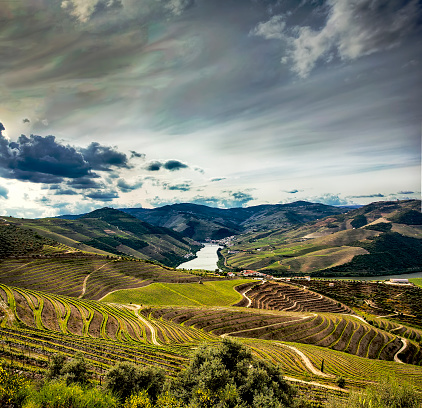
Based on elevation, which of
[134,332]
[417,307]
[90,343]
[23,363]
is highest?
[23,363]

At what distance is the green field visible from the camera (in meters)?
106

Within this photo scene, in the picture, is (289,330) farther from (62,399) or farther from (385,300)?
(385,300)

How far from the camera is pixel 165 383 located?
2781 centimetres

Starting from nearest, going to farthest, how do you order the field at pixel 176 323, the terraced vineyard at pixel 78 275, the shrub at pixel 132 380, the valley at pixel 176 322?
1. the shrub at pixel 132 380
2. the valley at pixel 176 322
3. the field at pixel 176 323
4. the terraced vineyard at pixel 78 275

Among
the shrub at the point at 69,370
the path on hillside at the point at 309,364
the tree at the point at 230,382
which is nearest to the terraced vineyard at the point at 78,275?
the shrub at the point at 69,370

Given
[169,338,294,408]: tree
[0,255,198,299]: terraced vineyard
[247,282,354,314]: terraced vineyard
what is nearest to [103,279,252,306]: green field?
[0,255,198,299]: terraced vineyard

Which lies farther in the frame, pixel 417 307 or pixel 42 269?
pixel 417 307

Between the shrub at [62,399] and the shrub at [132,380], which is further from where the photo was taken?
the shrub at [132,380]

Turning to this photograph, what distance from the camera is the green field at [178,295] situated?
106m

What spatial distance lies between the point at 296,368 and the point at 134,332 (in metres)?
42.7

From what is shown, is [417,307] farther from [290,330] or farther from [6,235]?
[6,235]

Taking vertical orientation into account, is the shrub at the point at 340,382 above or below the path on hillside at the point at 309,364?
above

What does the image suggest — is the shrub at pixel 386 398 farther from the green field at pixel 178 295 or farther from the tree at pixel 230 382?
the green field at pixel 178 295

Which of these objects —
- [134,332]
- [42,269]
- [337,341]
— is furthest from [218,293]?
[42,269]
